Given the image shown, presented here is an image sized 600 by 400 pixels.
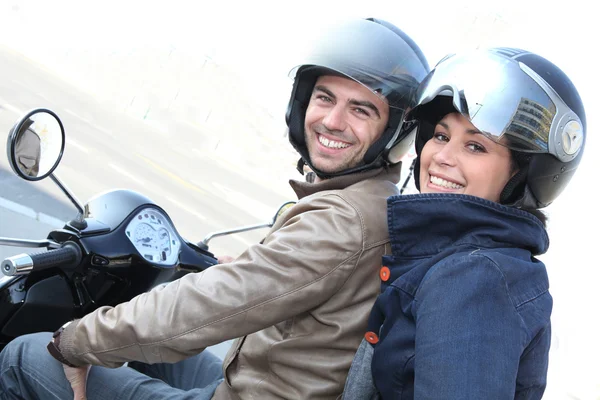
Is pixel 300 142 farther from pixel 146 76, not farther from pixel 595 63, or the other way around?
pixel 595 63

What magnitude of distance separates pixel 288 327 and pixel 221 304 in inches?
9.4

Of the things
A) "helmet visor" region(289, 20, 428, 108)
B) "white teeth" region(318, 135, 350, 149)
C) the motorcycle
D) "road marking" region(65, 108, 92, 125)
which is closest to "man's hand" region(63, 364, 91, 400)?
the motorcycle

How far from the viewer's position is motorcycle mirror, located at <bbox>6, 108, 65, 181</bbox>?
1949 millimetres

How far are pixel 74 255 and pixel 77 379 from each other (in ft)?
1.33

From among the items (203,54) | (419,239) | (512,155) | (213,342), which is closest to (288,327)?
(213,342)

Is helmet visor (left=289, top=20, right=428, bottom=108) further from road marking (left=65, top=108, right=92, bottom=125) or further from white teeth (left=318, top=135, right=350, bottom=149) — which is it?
road marking (left=65, top=108, right=92, bottom=125)

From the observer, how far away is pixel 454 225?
1.56m

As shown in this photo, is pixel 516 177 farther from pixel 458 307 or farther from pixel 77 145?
pixel 77 145

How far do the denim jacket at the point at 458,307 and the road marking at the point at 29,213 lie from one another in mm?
4604

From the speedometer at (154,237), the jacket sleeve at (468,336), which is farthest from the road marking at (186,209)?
A: the jacket sleeve at (468,336)

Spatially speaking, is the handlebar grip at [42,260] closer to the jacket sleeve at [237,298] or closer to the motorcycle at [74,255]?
the motorcycle at [74,255]

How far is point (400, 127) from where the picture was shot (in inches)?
93.0

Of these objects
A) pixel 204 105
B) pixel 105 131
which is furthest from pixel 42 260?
pixel 204 105

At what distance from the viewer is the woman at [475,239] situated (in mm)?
1266
